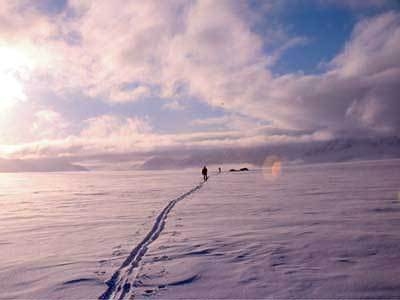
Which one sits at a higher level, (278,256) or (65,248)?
(65,248)

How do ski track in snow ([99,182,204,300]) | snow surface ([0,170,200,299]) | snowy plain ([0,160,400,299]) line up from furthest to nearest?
snow surface ([0,170,200,299])
snowy plain ([0,160,400,299])
ski track in snow ([99,182,204,300])

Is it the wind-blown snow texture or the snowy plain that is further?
the snowy plain

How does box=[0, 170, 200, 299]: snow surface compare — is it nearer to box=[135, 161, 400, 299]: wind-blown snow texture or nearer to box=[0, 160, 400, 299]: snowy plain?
box=[0, 160, 400, 299]: snowy plain

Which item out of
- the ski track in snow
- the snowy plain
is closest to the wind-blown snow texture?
the snowy plain

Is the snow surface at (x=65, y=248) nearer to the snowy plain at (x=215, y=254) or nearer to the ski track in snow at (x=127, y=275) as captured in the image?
the snowy plain at (x=215, y=254)

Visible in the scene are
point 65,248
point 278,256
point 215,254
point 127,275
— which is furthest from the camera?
point 65,248

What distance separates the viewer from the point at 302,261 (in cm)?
880

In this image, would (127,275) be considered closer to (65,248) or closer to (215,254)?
(215,254)

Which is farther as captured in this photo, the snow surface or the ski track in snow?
the snow surface

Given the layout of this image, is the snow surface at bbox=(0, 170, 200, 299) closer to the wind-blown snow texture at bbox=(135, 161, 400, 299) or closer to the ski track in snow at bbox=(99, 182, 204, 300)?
the ski track in snow at bbox=(99, 182, 204, 300)

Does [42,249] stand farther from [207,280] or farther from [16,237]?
[207,280]

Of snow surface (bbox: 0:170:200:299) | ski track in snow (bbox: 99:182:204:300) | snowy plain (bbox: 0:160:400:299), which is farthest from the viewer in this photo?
snow surface (bbox: 0:170:200:299)

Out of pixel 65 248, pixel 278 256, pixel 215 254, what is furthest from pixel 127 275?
pixel 278 256

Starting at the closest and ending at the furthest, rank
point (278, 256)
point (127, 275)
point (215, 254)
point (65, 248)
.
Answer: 1. point (127, 275)
2. point (278, 256)
3. point (215, 254)
4. point (65, 248)
